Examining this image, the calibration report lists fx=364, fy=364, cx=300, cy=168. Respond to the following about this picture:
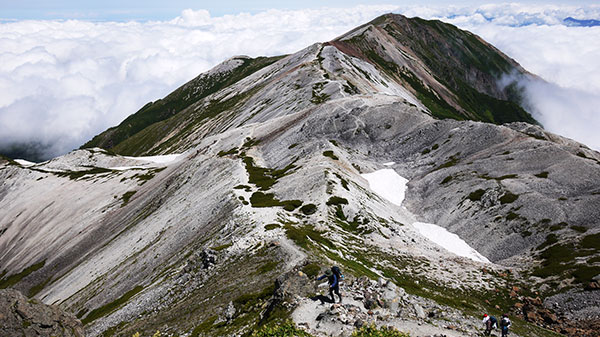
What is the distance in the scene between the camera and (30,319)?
1204 inches

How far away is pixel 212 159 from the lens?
108m

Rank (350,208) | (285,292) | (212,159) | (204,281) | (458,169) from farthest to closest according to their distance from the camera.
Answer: (212,159)
(458,169)
(350,208)
(204,281)
(285,292)

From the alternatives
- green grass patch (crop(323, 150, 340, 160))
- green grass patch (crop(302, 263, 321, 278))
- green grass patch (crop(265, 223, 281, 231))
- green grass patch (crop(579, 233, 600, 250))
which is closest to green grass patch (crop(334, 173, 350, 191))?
green grass patch (crop(323, 150, 340, 160))

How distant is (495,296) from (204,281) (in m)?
36.9

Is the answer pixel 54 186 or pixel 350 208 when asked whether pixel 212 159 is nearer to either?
pixel 350 208

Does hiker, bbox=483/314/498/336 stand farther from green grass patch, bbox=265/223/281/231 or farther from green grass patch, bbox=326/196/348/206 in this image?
green grass patch, bbox=326/196/348/206

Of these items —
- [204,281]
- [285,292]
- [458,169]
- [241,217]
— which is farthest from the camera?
[458,169]

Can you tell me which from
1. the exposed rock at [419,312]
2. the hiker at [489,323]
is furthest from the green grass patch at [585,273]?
the exposed rock at [419,312]

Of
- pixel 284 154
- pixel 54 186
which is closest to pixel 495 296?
pixel 284 154

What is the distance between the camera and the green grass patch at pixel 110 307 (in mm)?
55062

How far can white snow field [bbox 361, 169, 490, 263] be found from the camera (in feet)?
228

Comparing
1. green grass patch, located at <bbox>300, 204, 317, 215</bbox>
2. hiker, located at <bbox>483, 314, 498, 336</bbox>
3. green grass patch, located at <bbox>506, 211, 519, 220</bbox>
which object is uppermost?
green grass patch, located at <bbox>300, 204, 317, 215</bbox>

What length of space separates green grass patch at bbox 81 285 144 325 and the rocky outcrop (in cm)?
2244

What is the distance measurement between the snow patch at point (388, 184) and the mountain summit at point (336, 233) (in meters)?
0.65
